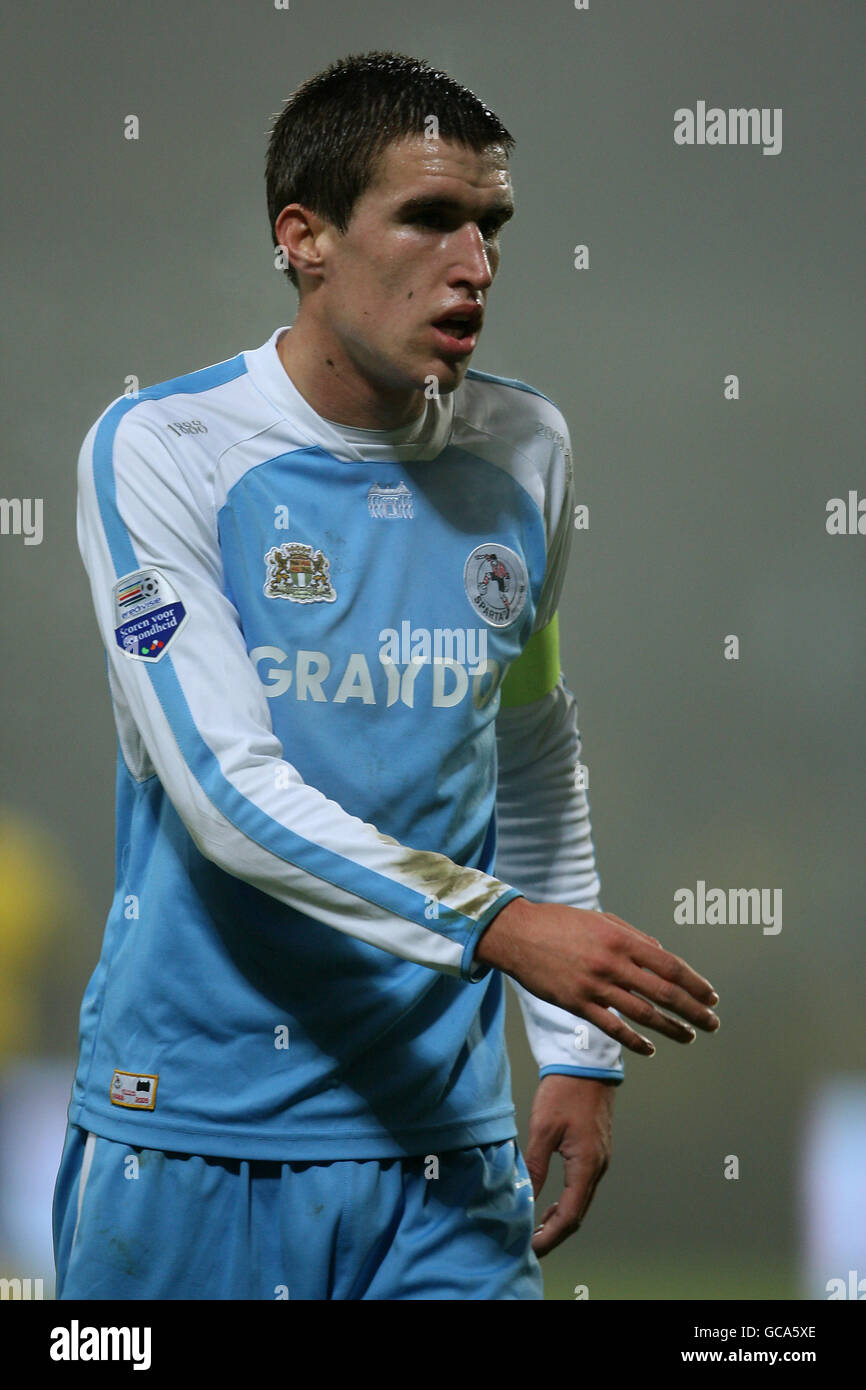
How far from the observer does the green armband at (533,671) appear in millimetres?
1378

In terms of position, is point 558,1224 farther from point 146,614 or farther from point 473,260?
point 473,260

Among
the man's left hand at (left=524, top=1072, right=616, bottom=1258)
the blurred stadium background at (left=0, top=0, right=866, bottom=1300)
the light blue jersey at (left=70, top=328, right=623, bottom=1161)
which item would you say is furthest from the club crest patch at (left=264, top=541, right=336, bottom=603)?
the blurred stadium background at (left=0, top=0, right=866, bottom=1300)

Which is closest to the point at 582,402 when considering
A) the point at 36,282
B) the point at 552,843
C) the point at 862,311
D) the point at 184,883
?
the point at 862,311

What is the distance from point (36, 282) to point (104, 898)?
0.87 m

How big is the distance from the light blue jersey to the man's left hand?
109 mm

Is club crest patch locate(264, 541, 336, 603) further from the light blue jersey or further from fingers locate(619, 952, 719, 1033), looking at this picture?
fingers locate(619, 952, 719, 1033)

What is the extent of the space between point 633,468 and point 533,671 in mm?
907

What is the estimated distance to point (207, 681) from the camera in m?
1.04

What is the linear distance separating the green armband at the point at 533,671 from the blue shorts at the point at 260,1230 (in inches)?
17.6

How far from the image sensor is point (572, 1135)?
1357 millimetres

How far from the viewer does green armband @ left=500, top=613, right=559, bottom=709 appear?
4.52ft

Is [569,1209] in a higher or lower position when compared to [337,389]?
lower

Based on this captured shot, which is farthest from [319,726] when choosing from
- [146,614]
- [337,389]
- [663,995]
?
[663,995]
